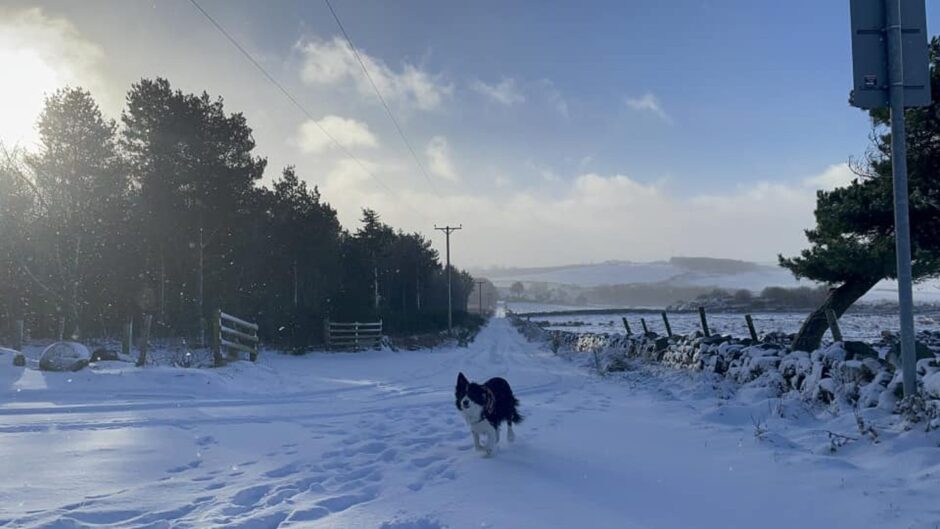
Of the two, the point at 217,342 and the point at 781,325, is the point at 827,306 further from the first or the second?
the point at 781,325

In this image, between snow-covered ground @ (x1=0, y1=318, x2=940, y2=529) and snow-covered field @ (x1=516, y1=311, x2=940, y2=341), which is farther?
snow-covered field @ (x1=516, y1=311, x2=940, y2=341)

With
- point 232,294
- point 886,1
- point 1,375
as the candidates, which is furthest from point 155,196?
point 886,1

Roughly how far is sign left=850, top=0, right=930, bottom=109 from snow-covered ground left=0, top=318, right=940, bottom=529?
336 cm

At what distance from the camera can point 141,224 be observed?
2559cm

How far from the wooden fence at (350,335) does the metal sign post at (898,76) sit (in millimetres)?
23292

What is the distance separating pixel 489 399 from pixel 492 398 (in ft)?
0.32

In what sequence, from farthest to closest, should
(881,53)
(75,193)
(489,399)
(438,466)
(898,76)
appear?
(75,193) → (489,399) → (438,466) → (881,53) → (898,76)

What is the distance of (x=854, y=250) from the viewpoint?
10.9 meters

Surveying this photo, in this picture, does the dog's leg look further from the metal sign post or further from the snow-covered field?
the snow-covered field

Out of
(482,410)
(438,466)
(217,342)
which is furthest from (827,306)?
(217,342)

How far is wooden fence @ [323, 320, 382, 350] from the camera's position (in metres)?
26.5

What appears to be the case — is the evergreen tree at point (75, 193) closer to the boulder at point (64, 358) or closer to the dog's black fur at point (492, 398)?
the boulder at point (64, 358)

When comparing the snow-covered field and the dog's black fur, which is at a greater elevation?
the dog's black fur

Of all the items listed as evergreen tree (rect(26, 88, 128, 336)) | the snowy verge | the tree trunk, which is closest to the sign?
the snowy verge
